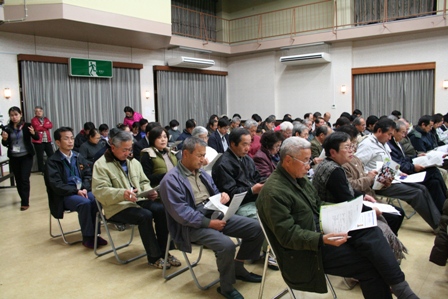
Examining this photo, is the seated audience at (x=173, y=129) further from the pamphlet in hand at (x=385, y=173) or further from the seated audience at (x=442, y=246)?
the seated audience at (x=442, y=246)

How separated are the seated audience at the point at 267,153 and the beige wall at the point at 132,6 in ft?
19.2

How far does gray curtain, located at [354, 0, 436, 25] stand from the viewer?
1024 centimetres

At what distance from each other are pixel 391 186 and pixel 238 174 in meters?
1.84

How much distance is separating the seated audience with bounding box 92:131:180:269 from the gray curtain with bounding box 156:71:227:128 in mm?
8165

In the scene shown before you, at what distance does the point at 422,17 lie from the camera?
382 inches

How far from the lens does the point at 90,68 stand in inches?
383

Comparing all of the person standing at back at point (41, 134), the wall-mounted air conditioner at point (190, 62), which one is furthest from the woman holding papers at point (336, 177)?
Result: the wall-mounted air conditioner at point (190, 62)

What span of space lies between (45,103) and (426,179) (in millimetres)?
8385

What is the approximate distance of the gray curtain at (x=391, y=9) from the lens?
33.6ft

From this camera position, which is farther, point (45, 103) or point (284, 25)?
point (284, 25)

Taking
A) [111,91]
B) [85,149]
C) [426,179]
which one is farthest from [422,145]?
[111,91]

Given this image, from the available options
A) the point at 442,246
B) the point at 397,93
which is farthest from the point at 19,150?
the point at 397,93

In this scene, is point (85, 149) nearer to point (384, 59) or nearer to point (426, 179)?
point (426, 179)

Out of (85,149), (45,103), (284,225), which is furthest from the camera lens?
(45,103)
